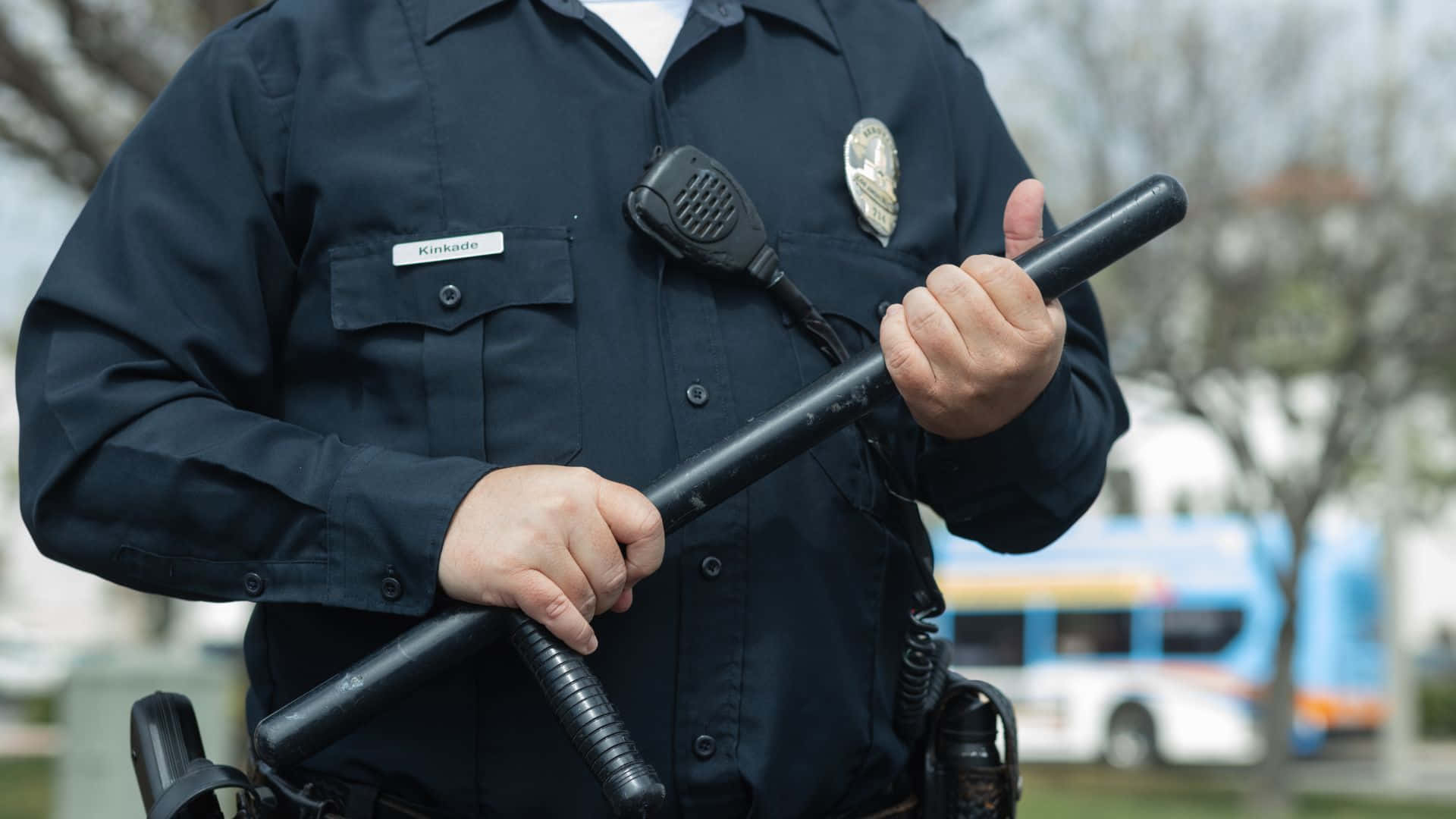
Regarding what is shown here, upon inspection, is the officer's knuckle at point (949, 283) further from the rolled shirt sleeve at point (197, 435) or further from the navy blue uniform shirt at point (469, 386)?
the rolled shirt sleeve at point (197, 435)

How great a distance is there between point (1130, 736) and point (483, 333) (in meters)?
22.4

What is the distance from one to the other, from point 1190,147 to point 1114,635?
976 cm

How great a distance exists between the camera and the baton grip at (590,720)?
1460 millimetres

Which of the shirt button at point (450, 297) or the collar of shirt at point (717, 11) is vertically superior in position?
the collar of shirt at point (717, 11)

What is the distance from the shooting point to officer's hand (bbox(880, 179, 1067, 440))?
158cm

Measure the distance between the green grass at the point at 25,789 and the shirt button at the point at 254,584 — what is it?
12939 mm

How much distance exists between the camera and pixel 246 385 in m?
1.78

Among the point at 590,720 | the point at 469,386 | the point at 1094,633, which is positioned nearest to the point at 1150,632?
the point at 1094,633

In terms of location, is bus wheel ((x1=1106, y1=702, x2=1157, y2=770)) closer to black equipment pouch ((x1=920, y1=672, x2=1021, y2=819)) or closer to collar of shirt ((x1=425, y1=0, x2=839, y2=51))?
black equipment pouch ((x1=920, y1=672, x2=1021, y2=819))

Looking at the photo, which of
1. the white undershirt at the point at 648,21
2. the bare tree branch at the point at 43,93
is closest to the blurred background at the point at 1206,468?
the bare tree branch at the point at 43,93

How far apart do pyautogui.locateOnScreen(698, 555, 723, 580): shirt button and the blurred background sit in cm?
535

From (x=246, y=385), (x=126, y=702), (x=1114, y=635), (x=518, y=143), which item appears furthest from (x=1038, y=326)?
(x=1114, y=635)

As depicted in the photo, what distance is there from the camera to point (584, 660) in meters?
1.60

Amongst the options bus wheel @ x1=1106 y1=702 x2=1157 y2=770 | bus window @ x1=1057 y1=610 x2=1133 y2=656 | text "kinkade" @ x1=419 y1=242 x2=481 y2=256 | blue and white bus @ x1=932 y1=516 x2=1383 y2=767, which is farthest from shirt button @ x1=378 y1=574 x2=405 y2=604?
bus wheel @ x1=1106 y1=702 x2=1157 y2=770
